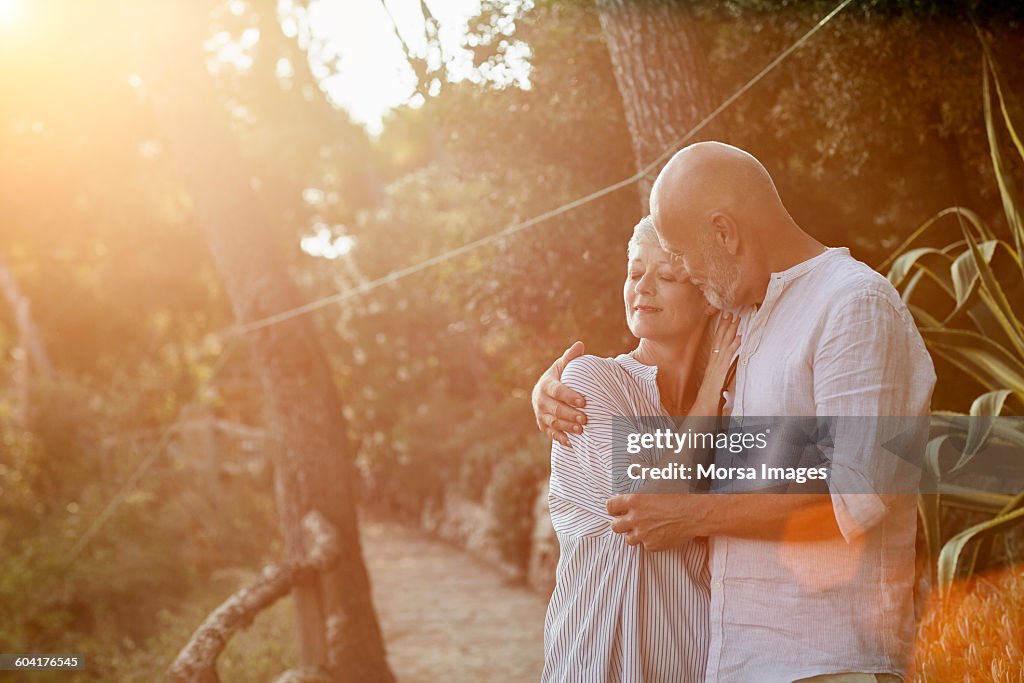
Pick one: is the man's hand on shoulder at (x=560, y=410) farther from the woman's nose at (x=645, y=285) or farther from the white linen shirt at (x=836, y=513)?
the white linen shirt at (x=836, y=513)

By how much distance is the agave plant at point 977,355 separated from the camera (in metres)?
3.33

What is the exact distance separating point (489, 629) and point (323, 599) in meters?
2.46

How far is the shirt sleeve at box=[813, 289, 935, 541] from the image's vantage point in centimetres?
168

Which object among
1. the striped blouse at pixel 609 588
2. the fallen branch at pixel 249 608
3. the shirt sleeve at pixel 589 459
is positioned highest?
the shirt sleeve at pixel 589 459

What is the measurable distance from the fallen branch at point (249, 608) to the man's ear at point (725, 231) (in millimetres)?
3430

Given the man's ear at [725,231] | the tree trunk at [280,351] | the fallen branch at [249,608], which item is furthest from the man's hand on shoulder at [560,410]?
the tree trunk at [280,351]

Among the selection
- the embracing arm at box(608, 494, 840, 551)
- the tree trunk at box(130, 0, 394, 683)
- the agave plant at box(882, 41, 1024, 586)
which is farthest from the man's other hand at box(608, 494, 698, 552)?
the tree trunk at box(130, 0, 394, 683)

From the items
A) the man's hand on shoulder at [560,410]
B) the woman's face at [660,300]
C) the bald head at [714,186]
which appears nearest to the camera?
the bald head at [714,186]

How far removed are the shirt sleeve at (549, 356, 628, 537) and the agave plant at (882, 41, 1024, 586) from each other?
1662 millimetres

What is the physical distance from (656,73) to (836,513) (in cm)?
269

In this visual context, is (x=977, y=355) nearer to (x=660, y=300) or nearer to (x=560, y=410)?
(x=660, y=300)

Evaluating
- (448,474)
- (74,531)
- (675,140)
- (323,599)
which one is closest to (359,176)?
(448,474)

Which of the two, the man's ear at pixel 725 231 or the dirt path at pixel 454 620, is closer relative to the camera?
the man's ear at pixel 725 231

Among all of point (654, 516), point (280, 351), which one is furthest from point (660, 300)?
point (280, 351)
